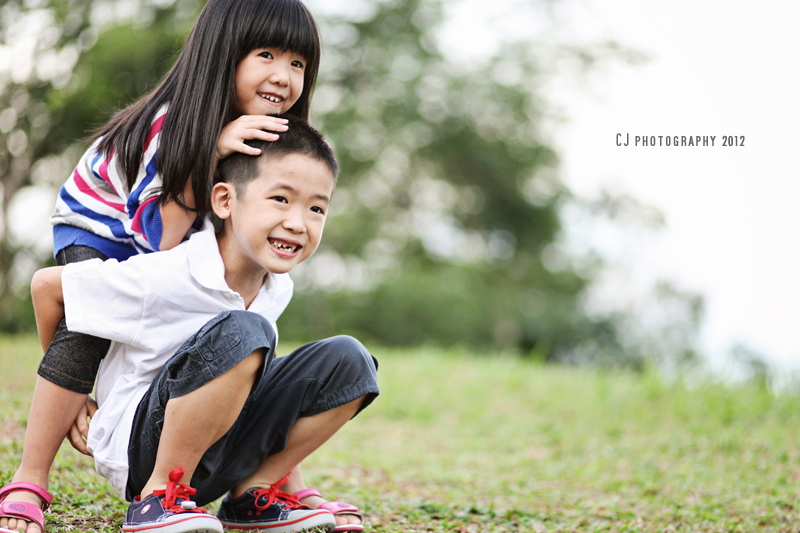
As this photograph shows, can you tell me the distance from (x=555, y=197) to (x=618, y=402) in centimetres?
987

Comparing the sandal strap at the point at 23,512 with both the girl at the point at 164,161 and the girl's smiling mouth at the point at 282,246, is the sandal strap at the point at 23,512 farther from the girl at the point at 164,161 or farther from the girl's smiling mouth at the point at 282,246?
the girl's smiling mouth at the point at 282,246

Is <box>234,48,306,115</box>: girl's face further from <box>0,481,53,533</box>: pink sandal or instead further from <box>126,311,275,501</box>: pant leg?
<box>0,481,53,533</box>: pink sandal

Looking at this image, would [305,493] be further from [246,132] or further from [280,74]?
[280,74]

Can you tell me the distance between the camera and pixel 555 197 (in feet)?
48.4

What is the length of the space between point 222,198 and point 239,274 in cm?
23

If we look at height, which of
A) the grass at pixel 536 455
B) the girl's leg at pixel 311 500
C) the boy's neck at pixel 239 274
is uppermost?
the boy's neck at pixel 239 274

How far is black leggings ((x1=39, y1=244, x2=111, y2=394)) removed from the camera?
189 centimetres

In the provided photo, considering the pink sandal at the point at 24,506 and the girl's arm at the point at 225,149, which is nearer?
the pink sandal at the point at 24,506

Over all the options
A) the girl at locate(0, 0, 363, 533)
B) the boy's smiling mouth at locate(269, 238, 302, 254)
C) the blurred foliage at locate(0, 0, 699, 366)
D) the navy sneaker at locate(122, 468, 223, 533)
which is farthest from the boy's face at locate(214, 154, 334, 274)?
the blurred foliage at locate(0, 0, 699, 366)

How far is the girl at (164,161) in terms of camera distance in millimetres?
1907

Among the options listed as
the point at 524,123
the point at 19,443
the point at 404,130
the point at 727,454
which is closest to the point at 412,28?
the point at 404,130

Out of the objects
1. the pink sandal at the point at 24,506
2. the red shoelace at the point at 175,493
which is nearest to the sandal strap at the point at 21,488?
the pink sandal at the point at 24,506

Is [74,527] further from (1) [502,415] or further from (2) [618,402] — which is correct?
(2) [618,402]

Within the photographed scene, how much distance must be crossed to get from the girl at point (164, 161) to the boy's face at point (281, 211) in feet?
0.33
